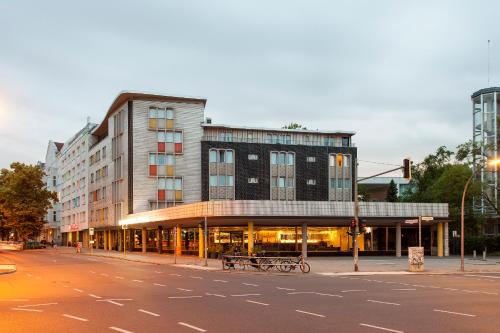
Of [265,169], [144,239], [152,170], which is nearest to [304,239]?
[265,169]

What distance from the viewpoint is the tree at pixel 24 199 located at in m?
87.9

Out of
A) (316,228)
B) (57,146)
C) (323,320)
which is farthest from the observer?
(57,146)

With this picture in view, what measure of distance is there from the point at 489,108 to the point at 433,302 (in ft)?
233

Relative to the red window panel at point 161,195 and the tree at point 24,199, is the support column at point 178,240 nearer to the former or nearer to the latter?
the red window panel at point 161,195

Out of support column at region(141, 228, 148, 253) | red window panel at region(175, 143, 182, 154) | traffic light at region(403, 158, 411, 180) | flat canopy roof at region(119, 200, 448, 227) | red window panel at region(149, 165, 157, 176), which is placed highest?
red window panel at region(175, 143, 182, 154)

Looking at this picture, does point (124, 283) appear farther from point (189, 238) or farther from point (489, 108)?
point (489, 108)

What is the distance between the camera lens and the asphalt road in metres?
13.6

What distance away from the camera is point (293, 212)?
5075 cm

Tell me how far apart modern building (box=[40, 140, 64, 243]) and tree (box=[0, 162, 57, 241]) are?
32.6m

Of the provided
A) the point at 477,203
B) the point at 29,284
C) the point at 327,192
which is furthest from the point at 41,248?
the point at 29,284

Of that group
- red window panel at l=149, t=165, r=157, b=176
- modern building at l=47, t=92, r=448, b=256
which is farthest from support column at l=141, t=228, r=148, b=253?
red window panel at l=149, t=165, r=157, b=176

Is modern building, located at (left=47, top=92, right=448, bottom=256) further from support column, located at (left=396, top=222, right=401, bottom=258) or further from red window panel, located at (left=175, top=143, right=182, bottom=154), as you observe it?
support column, located at (left=396, top=222, right=401, bottom=258)

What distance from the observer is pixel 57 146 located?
450 feet

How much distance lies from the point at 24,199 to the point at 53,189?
43.0 metres
